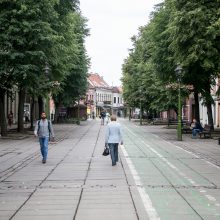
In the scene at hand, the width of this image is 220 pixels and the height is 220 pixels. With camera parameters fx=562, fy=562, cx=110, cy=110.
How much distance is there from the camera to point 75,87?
2613 inches

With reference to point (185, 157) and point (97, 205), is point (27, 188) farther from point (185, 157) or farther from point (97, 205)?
point (185, 157)

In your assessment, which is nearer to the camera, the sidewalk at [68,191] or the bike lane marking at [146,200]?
the bike lane marking at [146,200]

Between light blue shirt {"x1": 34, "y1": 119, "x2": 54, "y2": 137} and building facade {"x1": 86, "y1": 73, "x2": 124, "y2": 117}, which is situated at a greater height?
building facade {"x1": 86, "y1": 73, "x2": 124, "y2": 117}

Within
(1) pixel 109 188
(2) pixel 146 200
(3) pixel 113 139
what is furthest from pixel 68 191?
(3) pixel 113 139

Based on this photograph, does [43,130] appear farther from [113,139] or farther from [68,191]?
[68,191]

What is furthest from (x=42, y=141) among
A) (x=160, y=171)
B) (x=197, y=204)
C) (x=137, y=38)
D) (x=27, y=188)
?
(x=137, y=38)

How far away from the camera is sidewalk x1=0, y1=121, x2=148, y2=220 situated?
9.48 m

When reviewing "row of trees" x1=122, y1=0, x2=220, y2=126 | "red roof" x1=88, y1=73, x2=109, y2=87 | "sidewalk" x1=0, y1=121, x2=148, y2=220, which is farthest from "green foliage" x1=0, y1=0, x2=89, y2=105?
"red roof" x1=88, y1=73, x2=109, y2=87

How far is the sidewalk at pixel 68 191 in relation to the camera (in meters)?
9.48

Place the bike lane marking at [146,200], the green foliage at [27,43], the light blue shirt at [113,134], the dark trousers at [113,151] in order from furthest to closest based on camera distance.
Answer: the green foliage at [27,43], the light blue shirt at [113,134], the dark trousers at [113,151], the bike lane marking at [146,200]

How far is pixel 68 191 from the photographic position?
39.8ft

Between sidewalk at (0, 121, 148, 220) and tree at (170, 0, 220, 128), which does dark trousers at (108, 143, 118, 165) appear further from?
tree at (170, 0, 220, 128)

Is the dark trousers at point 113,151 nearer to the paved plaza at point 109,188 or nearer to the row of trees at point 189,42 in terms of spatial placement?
the paved plaza at point 109,188

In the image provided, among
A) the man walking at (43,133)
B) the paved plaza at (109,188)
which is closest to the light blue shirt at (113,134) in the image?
the paved plaza at (109,188)
